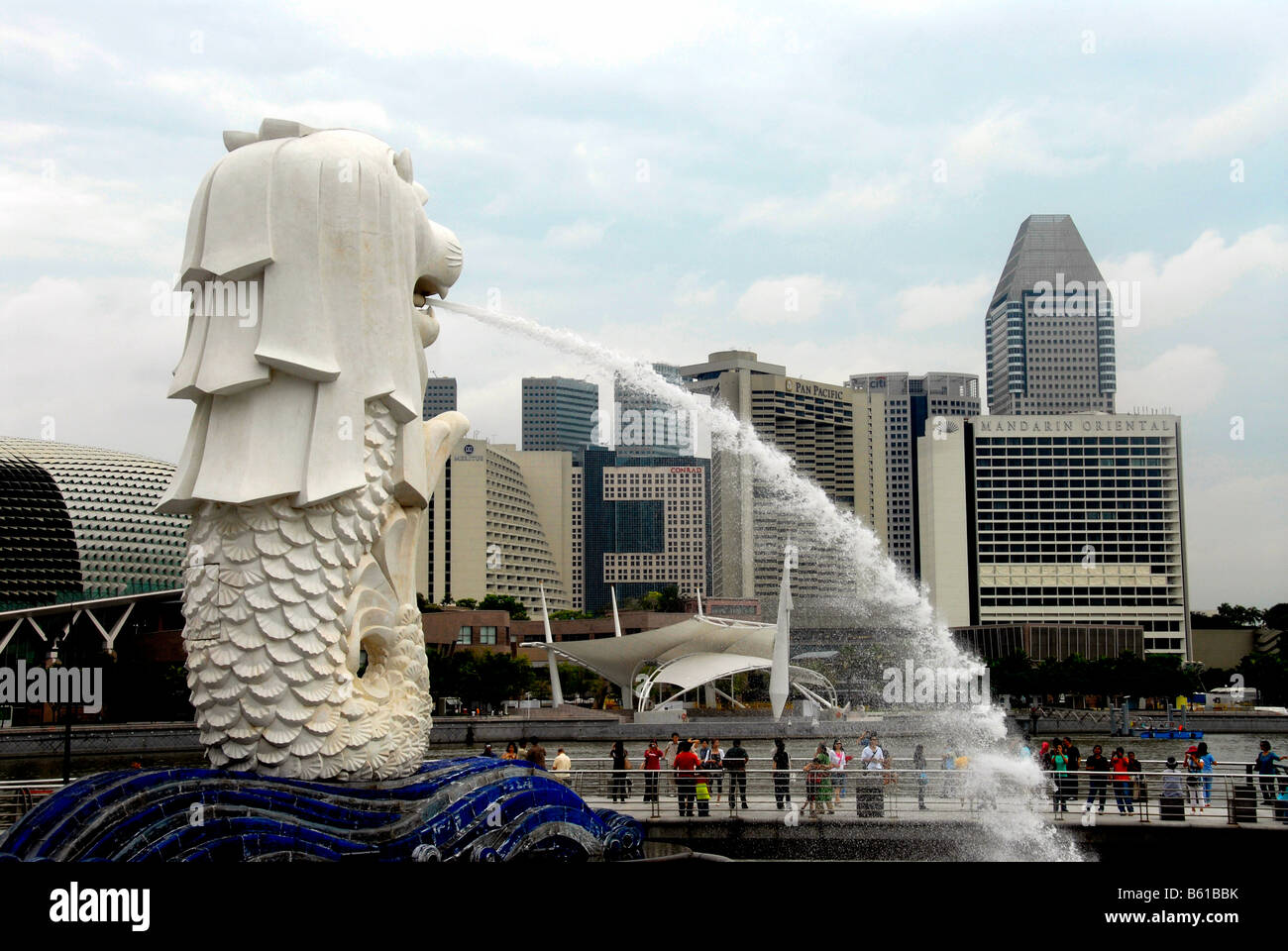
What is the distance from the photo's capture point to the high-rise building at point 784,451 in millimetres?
78500

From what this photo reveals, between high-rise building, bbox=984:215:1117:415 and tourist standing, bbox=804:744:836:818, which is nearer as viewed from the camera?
tourist standing, bbox=804:744:836:818

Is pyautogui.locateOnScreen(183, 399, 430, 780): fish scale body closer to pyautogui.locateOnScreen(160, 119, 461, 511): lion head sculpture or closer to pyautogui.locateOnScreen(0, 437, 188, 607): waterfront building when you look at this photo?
pyautogui.locateOnScreen(160, 119, 461, 511): lion head sculpture

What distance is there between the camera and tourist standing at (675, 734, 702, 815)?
18188mm

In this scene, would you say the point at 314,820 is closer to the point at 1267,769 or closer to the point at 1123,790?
the point at 1123,790

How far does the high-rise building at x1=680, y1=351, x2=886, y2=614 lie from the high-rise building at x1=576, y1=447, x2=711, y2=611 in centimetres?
2961

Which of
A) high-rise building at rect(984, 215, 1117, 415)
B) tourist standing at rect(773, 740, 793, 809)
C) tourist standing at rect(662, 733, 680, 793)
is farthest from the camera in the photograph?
high-rise building at rect(984, 215, 1117, 415)

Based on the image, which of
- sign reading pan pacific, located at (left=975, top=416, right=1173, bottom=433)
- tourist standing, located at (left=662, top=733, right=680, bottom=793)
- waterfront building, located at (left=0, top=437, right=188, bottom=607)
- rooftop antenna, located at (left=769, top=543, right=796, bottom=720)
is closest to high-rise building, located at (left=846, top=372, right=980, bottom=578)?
sign reading pan pacific, located at (left=975, top=416, right=1173, bottom=433)

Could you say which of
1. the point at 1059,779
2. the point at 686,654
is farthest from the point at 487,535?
the point at 1059,779

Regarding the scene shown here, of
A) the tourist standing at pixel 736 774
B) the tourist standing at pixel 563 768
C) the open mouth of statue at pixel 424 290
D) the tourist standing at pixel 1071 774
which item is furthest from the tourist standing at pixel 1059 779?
the open mouth of statue at pixel 424 290

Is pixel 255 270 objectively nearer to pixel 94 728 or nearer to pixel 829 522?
pixel 829 522

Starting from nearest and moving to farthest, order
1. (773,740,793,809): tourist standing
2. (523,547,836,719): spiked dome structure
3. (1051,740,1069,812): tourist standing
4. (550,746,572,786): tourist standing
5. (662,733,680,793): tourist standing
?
(1051,740,1069,812): tourist standing → (550,746,572,786): tourist standing → (773,740,793,809): tourist standing → (662,733,680,793): tourist standing → (523,547,836,719): spiked dome structure

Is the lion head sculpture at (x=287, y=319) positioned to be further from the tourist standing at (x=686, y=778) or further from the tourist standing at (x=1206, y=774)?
the tourist standing at (x=1206, y=774)

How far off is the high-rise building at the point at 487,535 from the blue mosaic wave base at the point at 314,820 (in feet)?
369
